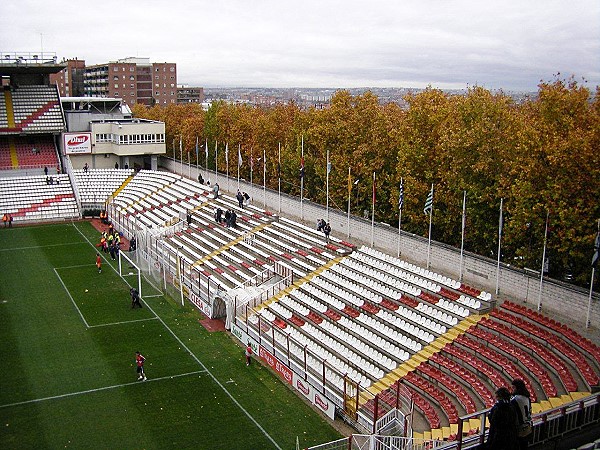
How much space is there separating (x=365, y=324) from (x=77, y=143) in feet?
160

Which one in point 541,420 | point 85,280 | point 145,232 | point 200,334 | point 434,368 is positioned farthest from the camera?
point 145,232

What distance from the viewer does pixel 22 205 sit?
56.9 meters

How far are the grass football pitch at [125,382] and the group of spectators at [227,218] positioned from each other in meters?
7.63

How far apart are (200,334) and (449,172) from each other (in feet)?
47.7

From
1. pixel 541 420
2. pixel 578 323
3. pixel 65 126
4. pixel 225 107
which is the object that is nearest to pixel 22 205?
pixel 65 126

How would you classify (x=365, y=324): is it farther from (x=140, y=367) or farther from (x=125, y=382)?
(x=125, y=382)

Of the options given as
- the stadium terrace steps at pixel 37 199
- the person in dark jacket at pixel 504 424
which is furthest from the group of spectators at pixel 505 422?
the stadium terrace steps at pixel 37 199

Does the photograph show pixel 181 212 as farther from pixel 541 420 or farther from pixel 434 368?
pixel 541 420

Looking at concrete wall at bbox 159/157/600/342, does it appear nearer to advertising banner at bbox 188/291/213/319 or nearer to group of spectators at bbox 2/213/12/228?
advertising banner at bbox 188/291/213/319

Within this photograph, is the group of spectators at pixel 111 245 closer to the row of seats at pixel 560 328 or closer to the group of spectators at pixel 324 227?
the group of spectators at pixel 324 227

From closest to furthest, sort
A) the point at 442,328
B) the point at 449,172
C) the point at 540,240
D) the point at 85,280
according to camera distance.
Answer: the point at 442,328 → the point at 540,240 → the point at 449,172 → the point at 85,280

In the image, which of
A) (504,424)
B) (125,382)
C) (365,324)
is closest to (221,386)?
(125,382)

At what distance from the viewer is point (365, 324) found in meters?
26.1

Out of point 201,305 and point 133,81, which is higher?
point 133,81
